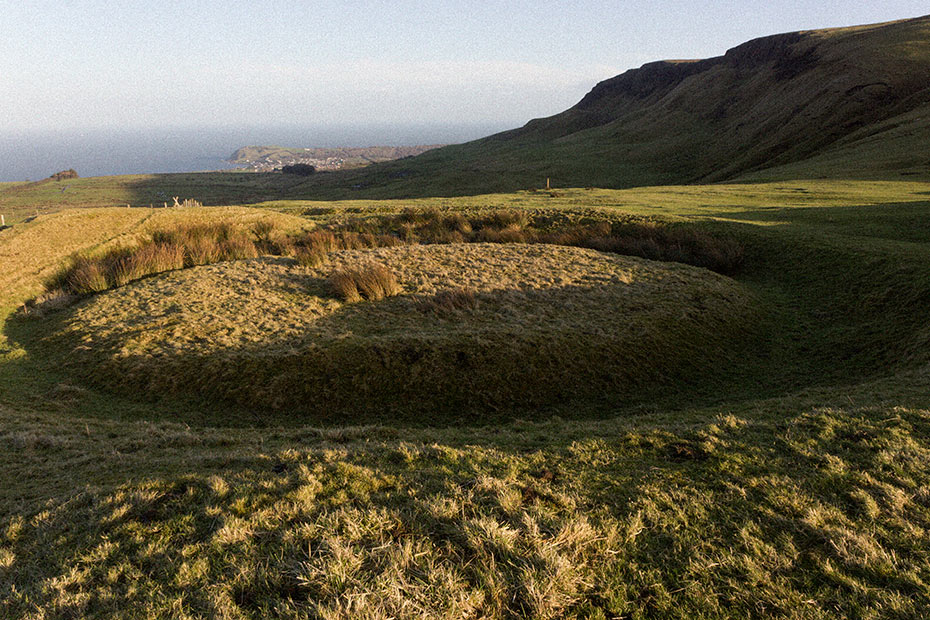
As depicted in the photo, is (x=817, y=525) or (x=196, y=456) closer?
(x=817, y=525)

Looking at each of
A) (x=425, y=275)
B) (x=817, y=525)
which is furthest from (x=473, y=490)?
(x=425, y=275)

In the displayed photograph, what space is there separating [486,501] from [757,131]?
82477 mm

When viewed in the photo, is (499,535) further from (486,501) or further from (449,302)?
(449,302)

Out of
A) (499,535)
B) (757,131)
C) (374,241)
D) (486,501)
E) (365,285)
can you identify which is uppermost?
(757,131)

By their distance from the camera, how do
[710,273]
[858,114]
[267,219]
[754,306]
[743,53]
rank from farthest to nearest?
[743,53] → [858,114] → [267,219] → [710,273] → [754,306]

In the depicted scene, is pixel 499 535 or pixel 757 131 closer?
pixel 499 535

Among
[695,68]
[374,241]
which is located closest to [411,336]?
[374,241]

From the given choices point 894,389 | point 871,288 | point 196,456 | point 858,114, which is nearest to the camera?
point 196,456

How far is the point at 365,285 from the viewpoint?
12820 mm

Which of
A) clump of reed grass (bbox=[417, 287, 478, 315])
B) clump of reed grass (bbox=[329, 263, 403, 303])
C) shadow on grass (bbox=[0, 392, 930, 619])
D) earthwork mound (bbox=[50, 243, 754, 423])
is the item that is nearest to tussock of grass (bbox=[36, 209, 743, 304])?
earthwork mound (bbox=[50, 243, 754, 423])

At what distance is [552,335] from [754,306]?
7.41 metres

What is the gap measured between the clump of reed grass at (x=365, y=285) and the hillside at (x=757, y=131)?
37.9 m

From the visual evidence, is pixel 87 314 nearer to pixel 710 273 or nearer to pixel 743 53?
pixel 710 273

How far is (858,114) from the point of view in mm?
55969
